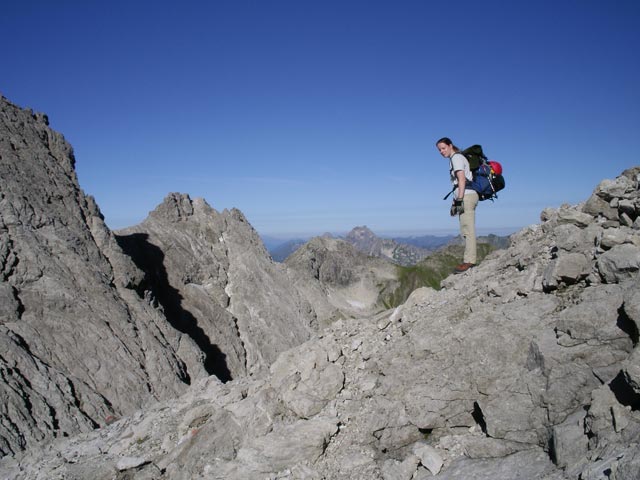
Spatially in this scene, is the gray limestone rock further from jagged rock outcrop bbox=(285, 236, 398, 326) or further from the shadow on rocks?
jagged rock outcrop bbox=(285, 236, 398, 326)

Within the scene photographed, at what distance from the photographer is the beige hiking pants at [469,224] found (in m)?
14.7

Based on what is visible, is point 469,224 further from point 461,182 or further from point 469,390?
point 469,390

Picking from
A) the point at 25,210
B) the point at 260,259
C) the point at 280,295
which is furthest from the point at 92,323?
the point at 260,259

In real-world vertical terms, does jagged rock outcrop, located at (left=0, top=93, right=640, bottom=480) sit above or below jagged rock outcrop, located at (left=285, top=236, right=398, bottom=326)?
above

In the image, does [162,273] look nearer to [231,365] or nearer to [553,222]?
[231,365]

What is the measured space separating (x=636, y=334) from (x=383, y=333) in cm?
672

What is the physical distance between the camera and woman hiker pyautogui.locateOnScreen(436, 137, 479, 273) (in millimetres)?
14328

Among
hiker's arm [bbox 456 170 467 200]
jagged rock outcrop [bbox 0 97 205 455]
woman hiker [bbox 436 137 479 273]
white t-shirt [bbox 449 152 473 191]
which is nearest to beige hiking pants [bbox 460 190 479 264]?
woman hiker [bbox 436 137 479 273]

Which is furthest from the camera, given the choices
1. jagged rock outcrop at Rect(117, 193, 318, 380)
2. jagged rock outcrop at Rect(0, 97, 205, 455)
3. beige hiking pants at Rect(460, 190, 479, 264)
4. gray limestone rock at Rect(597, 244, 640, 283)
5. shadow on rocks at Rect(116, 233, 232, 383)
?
jagged rock outcrop at Rect(117, 193, 318, 380)

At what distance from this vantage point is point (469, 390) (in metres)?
10.2

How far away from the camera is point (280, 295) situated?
3002 inches

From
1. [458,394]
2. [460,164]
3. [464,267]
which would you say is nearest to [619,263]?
[458,394]

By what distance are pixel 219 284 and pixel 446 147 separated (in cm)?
5854

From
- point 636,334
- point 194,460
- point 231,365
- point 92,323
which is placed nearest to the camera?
point 636,334
